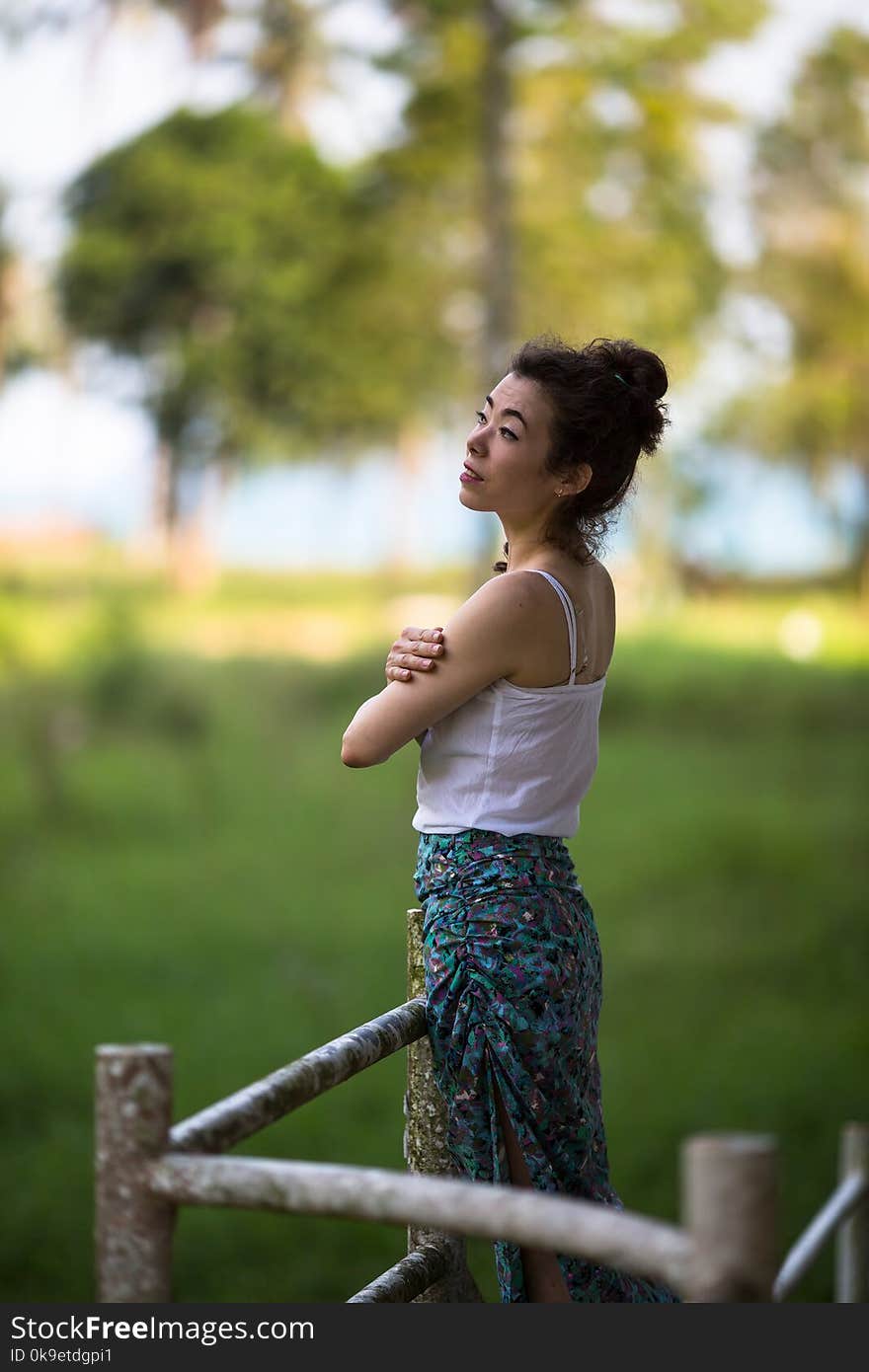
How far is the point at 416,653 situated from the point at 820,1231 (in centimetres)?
184

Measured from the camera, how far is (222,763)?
484 inches

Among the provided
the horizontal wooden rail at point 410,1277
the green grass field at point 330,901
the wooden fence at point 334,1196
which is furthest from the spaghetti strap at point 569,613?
the green grass field at point 330,901

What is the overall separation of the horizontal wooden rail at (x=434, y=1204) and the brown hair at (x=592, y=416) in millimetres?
766

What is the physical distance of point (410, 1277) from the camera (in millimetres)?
1592

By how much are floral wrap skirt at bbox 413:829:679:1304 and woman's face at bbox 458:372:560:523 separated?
1.04 ft

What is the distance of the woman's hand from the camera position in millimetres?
1534

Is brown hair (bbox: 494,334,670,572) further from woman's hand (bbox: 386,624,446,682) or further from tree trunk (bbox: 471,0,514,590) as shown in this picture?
tree trunk (bbox: 471,0,514,590)

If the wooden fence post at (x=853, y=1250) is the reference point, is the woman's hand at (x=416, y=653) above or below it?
above

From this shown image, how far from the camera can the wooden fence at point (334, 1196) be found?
935 mm

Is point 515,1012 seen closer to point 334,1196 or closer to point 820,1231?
point 334,1196

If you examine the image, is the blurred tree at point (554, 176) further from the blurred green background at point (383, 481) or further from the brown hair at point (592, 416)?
Result: the brown hair at point (592, 416)

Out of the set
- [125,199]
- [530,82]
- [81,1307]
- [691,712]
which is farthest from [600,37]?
[81,1307]

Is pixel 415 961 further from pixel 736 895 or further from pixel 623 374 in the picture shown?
pixel 736 895

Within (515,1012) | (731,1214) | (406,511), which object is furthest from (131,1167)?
(406,511)
